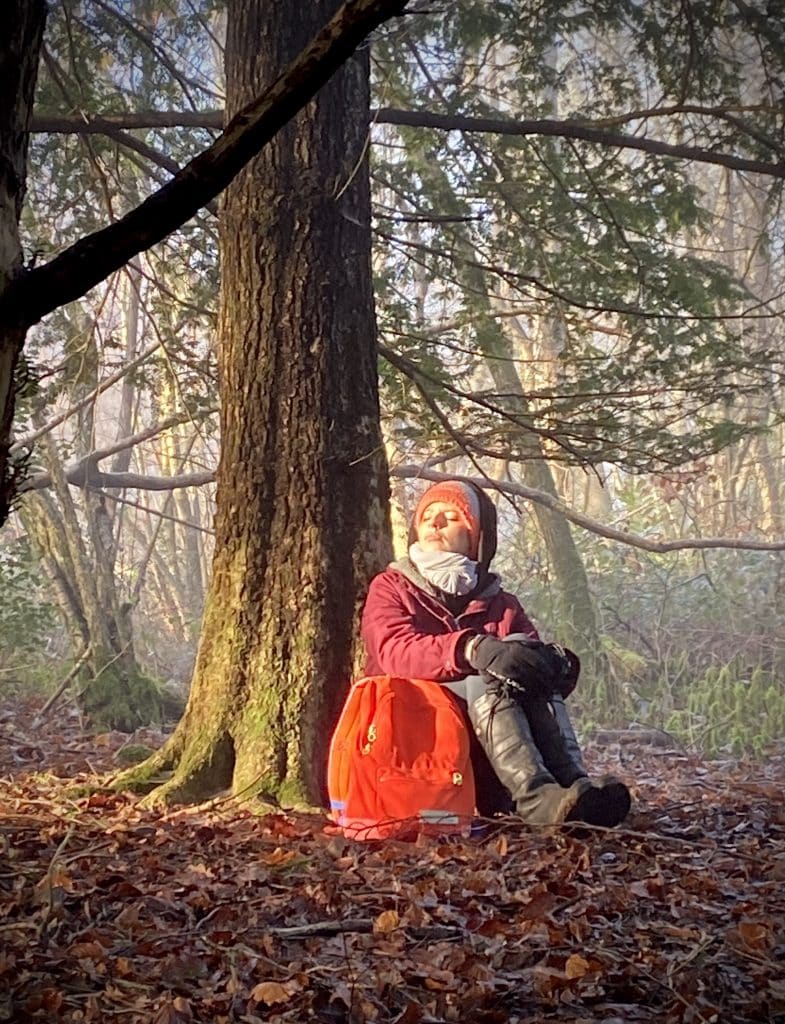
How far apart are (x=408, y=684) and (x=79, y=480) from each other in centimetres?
518

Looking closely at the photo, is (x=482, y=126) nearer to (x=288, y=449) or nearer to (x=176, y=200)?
(x=288, y=449)

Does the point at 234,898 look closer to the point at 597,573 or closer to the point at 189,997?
the point at 189,997

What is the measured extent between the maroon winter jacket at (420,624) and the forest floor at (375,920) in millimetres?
672

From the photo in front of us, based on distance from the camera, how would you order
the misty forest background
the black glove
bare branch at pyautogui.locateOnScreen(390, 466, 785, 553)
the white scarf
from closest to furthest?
the black glove
the white scarf
the misty forest background
bare branch at pyautogui.locateOnScreen(390, 466, 785, 553)

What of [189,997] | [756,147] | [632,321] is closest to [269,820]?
[189,997]

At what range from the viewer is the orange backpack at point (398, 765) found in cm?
386

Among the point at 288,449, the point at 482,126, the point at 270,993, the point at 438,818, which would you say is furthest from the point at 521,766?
the point at 482,126

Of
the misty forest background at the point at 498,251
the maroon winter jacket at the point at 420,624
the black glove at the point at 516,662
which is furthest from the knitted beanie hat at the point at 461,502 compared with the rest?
the black glove at the point at 516,662

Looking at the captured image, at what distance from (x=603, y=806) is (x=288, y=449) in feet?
6.41

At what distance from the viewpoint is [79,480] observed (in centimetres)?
842

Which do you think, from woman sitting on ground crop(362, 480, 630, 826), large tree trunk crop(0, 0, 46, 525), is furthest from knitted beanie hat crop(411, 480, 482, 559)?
large tree trunk crop(0, 0, 46, 525)

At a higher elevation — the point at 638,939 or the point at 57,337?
the point at 57,337

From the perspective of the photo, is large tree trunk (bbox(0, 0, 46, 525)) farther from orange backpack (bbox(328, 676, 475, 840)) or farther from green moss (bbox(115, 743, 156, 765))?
green moss (bbox(115, 743, 156, 765))

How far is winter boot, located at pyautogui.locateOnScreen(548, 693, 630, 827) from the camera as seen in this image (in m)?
3.70
